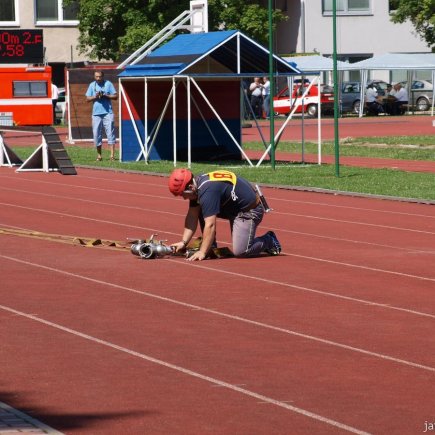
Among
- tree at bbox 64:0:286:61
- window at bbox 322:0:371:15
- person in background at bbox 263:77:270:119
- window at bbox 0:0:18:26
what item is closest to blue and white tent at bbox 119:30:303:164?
person in background at bbox 263:77:270:119

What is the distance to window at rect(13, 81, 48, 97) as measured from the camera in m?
50.4

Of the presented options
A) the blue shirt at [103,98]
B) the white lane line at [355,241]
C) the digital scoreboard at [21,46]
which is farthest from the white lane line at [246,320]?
the digital scoreboard at [21,46]

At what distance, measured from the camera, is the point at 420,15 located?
61094 mm

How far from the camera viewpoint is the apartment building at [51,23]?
231 feet

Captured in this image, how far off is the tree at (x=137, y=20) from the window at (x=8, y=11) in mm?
8355

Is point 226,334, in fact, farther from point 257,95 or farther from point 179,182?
point 257,95

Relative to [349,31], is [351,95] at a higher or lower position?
lower

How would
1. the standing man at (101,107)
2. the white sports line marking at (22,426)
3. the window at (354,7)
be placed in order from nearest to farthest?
the white sports line marking at (22,426) → the standing man at (101,107) → the window at (354,7)

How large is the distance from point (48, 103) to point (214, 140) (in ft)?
62.2

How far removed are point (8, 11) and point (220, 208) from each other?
5771cm

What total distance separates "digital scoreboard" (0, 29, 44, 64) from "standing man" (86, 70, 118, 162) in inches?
752

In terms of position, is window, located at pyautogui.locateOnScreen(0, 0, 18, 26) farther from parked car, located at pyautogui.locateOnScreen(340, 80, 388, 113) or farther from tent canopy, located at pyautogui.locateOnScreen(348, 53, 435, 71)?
tent canopy, located at pyautogui.locateOnScreen(348, 53, 435, 71)

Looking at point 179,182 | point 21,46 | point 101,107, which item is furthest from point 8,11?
point 179,182

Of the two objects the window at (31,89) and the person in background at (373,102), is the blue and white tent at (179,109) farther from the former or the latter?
the person in background at (373,102)
